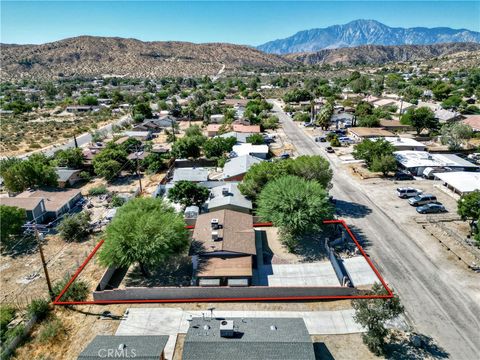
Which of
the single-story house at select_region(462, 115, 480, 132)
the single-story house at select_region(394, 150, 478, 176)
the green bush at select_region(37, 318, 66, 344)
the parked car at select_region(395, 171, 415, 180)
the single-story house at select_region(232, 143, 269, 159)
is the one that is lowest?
the green bush at select_region(37, 318, 66, 344)

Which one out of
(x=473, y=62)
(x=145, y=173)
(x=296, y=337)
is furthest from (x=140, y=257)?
(x=473, y=62)

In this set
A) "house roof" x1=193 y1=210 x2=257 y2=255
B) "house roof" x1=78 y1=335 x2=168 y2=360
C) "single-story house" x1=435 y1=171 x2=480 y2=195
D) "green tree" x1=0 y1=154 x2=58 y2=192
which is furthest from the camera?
"green tree" x1=0 y1=154 x2=58 y2=192

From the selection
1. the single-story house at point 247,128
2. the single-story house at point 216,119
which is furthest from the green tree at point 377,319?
the single-story house at point 216,119

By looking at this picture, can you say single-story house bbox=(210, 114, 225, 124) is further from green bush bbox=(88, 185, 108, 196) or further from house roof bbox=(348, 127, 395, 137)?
green bush bbox=(88, 185, 108, 196)

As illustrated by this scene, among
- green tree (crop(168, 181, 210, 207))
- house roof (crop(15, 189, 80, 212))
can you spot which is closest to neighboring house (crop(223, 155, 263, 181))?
green tree (crop(168, 181, 210, 207))

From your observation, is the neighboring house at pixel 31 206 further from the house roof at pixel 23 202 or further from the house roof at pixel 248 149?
the house roof at pixel 248 149

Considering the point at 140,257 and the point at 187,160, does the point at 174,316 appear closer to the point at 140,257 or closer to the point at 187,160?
the point at 140,257

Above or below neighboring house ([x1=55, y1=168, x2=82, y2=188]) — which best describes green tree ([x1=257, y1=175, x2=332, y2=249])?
above
